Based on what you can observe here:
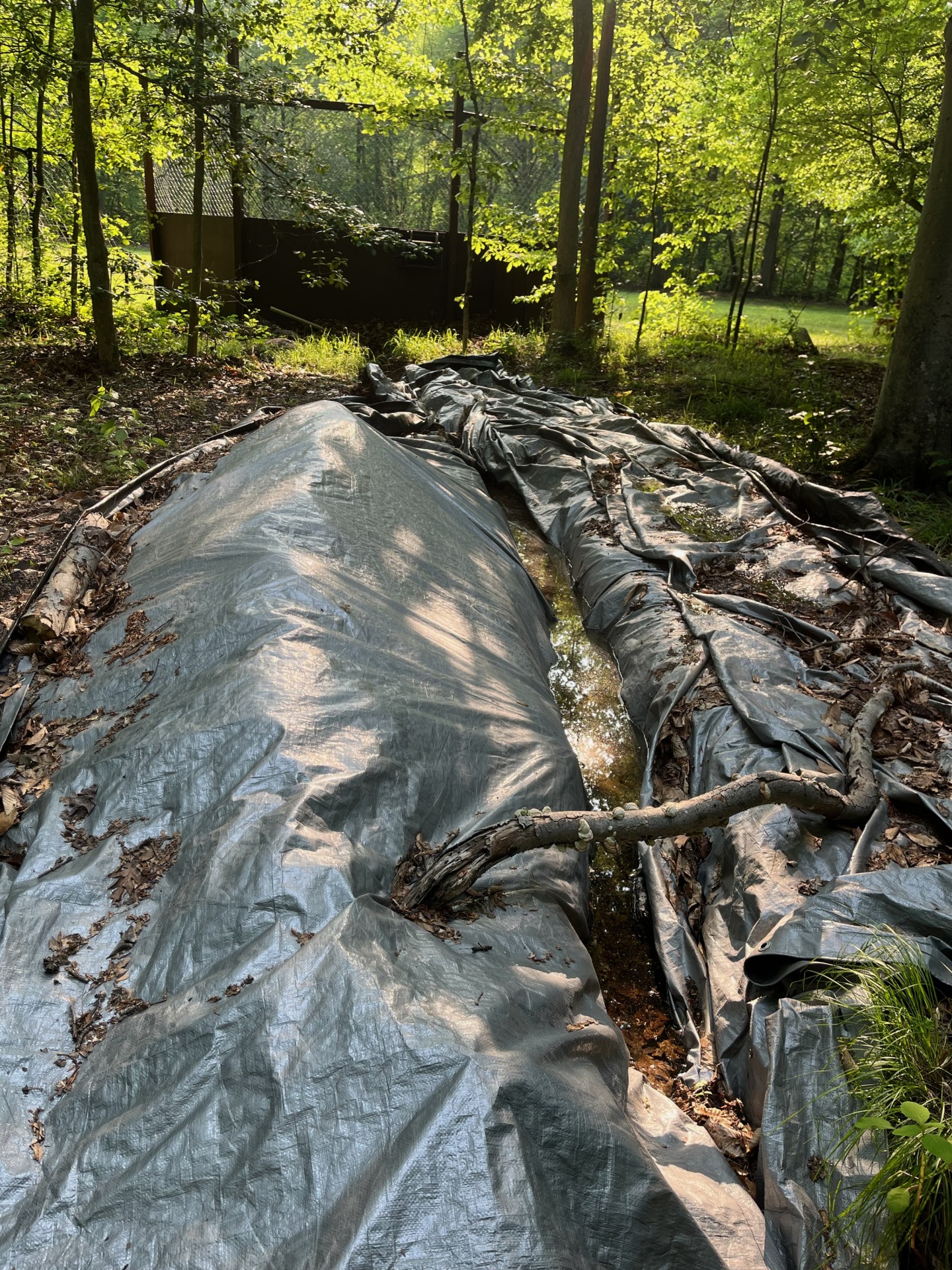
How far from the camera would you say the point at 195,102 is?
5.80 metres

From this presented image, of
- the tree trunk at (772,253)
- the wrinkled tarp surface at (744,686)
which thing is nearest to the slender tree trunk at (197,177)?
the wrinkled tarp surface at (744,686)

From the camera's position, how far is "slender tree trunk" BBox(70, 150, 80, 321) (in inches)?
284

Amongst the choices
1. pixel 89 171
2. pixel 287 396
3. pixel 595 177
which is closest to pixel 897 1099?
pixel 287 396

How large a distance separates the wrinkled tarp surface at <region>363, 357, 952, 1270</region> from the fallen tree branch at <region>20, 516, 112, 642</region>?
2.22 meters

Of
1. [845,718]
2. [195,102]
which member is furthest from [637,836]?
[195,102]

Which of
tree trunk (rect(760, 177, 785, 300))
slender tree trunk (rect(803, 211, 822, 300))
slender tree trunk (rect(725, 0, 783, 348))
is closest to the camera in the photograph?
slender tree trunk (rect(725, 0, 783, 348))

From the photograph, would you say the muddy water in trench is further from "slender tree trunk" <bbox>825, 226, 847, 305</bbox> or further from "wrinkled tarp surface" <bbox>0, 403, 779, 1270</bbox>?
"slender tree trunk" <bbox>825, 226, 847, 305</bbox>

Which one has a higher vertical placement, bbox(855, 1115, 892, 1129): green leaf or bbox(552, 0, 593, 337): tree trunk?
bbox(552, 0, 593, 337): tree trunk

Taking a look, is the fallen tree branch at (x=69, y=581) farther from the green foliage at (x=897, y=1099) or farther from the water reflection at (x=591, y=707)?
the green foliage at (x=897, y=1099)

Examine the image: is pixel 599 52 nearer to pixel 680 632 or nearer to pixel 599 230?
pixel 599 230

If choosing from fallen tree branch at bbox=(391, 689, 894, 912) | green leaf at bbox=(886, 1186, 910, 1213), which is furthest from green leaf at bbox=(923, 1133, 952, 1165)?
fallen tree branch at bbox=(391, 689, 894, 912)

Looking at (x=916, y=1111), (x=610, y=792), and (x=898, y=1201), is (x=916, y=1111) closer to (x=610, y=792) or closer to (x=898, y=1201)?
(x=898, y=1201)

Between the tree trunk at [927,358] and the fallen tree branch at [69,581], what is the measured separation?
4573 mm

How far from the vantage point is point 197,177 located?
6.71 metres
